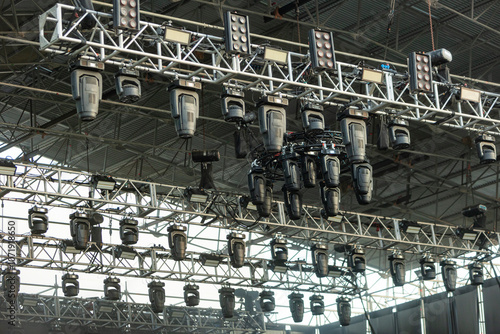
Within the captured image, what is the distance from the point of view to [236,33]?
1220 cm

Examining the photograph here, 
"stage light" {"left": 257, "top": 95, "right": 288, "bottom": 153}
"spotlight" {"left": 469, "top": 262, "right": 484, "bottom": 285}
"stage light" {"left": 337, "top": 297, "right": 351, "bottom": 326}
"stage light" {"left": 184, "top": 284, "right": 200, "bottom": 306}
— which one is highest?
"stage light" {"left": 257, "top": 95, "right": 288, "bottom": 153}

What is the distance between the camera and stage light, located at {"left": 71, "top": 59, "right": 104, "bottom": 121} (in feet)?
36.7

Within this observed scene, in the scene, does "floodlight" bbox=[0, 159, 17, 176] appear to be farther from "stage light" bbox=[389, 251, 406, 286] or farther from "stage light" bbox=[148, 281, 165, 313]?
"stage light" bbox=[389, 251, 406, 286]

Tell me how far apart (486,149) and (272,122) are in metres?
4.73

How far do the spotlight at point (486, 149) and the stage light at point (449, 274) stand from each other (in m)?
10.0

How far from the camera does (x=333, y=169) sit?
48.5 feet

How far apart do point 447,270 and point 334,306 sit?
7313mm

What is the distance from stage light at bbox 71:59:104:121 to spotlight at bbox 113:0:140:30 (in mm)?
683

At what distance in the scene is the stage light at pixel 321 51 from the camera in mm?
12672

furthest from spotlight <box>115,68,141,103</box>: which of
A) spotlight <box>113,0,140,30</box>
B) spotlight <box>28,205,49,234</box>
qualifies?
spotlight <box>28,205,49,234</box>

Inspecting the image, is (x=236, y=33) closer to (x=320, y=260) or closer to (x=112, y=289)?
(x=320, y=260)

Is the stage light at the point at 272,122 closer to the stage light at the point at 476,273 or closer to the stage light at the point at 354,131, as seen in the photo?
the stage light at the point at 354,131

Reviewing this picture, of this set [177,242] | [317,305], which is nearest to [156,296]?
[177,242]

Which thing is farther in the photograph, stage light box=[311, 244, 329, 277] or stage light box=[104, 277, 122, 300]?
stage light box=[104, 277, 122, 300]
